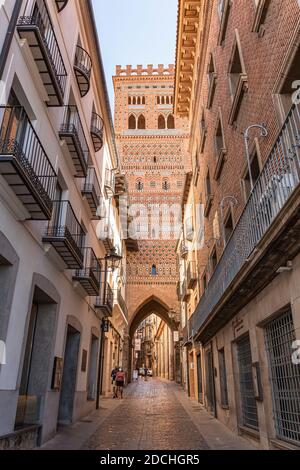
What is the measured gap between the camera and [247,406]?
8.55 metres

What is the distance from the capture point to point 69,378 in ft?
35.9

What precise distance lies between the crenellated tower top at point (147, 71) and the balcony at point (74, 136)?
38261mm

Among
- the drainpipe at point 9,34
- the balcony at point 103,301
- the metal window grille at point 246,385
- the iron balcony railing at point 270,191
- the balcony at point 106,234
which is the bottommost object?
the metal window grille at point 246,385

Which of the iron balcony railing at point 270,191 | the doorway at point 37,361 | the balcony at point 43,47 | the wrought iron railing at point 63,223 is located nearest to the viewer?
the iron balcony railing at point 270,191

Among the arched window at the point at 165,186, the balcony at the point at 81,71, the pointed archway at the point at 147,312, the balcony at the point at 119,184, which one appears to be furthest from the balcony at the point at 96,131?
the arched window at the point at 165,186

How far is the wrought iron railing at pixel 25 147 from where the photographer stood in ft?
19.0

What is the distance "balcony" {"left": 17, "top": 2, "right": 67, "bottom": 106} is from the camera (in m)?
6.40

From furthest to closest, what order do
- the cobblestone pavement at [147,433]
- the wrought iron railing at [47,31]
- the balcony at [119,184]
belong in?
1. the balcony at [119,184]
2. the cobblestone pavement at [147,433]
3. the wrought iron railing at [47,31]

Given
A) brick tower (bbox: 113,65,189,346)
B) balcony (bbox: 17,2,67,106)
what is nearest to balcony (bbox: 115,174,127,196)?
balcony (bbox: 17,2,67,106)

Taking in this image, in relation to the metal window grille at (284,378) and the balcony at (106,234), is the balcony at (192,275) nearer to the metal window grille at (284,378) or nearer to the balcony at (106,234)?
the balcony at (106,234)

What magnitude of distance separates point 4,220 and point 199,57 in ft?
41.4

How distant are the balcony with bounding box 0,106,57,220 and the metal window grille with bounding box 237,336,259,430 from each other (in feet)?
18.0

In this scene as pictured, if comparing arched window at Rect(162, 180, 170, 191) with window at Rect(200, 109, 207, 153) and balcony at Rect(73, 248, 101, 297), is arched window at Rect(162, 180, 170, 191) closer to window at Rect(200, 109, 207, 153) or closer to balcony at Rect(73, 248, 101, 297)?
window at Rect(200, 109, 207, 153)
